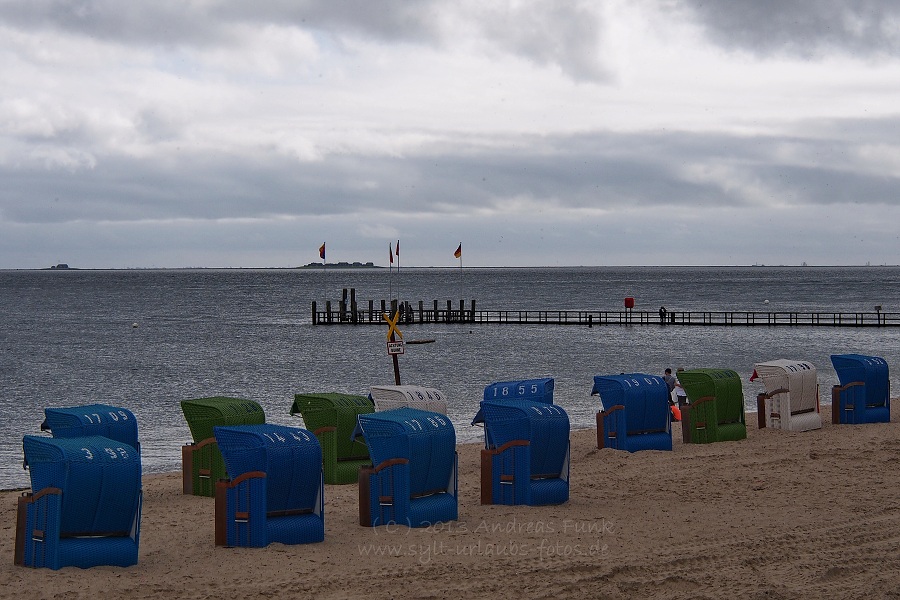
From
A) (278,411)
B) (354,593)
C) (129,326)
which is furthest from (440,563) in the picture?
(129,326)

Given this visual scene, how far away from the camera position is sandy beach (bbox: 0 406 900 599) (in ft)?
31.7

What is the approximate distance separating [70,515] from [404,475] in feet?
12.2

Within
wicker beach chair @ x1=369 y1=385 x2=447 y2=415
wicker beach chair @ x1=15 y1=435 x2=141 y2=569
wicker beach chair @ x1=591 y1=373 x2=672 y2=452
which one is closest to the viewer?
wicker beach chair @ x1=15 y1=435 x2=141 y2=569

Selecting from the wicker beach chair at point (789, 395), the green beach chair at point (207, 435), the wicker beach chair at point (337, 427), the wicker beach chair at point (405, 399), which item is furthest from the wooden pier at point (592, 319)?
the green beach chair at point (207, 435)

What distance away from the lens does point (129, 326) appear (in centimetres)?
9012

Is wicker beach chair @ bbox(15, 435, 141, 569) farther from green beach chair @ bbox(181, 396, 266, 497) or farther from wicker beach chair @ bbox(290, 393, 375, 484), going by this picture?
wicker beach chair @ bbox(290, 393, 375, 484)

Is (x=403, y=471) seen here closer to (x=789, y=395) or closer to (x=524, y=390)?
(x=524, y=390)

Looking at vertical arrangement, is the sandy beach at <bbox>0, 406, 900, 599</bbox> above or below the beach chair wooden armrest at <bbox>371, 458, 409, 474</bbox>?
below

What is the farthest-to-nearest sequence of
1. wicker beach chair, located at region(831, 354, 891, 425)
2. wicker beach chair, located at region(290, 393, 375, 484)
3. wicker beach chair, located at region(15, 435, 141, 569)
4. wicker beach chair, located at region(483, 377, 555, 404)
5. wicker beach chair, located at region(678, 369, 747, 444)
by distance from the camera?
wicker beach chair, located at region(831, 354, 891, 425) < wicker beach chair, located at region(678, 369, 747, 444) < wicker beach chair, located at region(483, 377, 555, 404) < wicker beach chair, located at region(290, 393, 375, 484) < wicker beach chair, located at region(15, 435, 141, 569)

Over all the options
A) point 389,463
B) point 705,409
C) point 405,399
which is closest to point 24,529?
point 389,463

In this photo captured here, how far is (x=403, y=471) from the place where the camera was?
39.9 feet

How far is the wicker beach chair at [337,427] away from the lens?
51.1 ft

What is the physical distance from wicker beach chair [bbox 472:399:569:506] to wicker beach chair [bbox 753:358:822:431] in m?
8.96

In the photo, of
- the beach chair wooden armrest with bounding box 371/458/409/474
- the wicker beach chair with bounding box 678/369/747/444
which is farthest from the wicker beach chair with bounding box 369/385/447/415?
the wicker beach chair with bounding box 678/369/747/444
